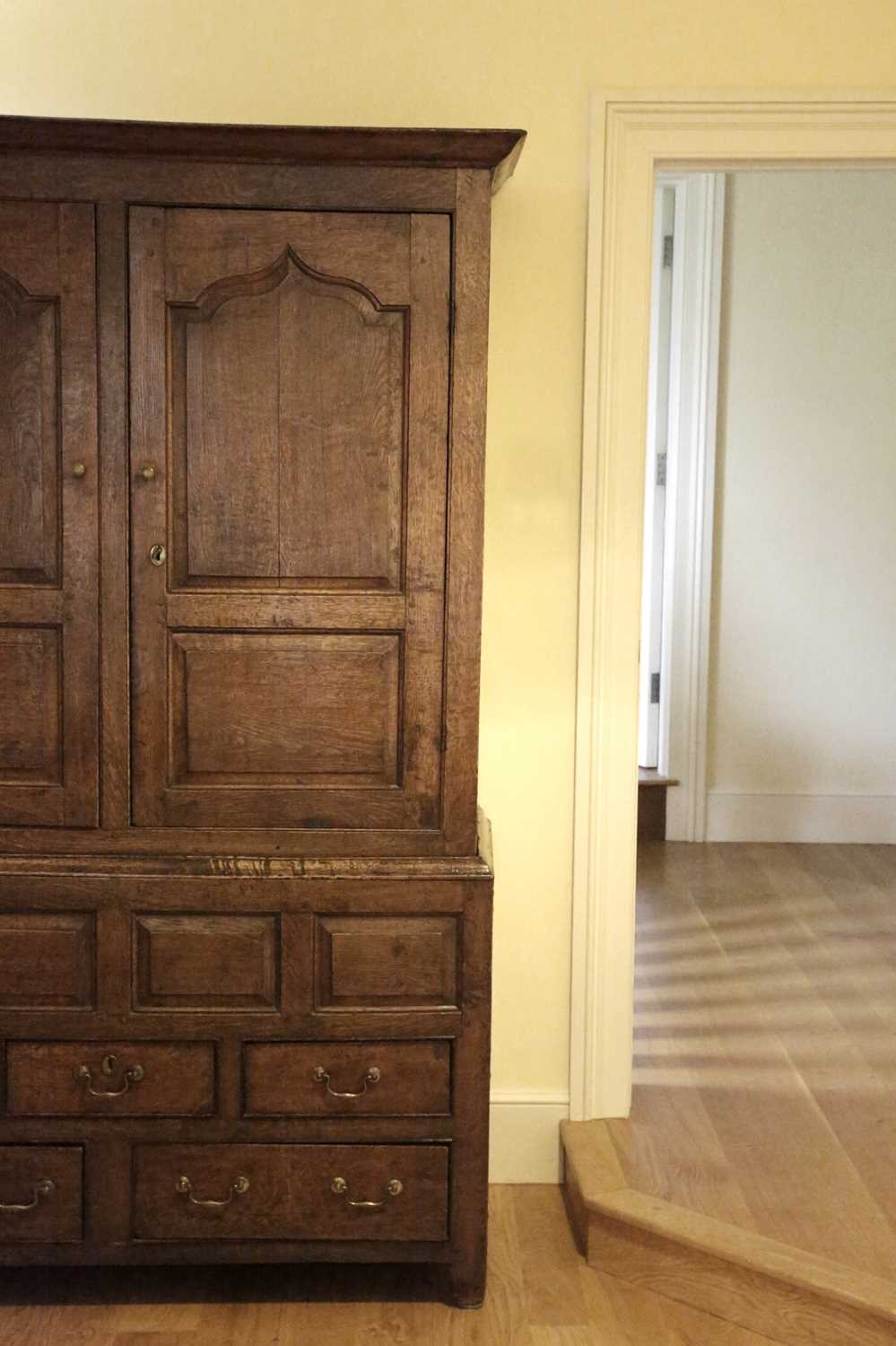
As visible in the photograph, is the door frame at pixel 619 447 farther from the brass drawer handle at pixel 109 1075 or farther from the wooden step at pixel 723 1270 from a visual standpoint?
the brass drawer handle at pixel 109 1075

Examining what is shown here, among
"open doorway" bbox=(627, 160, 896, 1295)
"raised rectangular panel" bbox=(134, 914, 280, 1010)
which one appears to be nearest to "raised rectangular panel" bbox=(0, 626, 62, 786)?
"raised rectangular panel" bbox=(134, 914, 280, 1010)

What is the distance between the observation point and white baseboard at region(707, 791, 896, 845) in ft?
17.7

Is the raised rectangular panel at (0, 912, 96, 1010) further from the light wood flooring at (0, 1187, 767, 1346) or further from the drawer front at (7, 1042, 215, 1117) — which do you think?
the light wood flooring at (0, 1187, 767, 1346)

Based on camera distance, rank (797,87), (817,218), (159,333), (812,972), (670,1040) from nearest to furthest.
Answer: (159,333), (797,87), (670,1040), (812,972), (817,218)

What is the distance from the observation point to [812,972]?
3.99 m

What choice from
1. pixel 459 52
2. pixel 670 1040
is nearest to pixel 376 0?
pixel 459 52

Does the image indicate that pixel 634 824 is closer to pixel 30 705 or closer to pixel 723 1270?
pixel 723 1270

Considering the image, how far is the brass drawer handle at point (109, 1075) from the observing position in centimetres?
257

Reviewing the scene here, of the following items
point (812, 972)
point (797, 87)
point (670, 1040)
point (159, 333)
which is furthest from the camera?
point (812, 972)

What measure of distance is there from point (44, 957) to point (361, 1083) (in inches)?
23.5

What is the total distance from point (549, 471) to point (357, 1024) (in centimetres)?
115

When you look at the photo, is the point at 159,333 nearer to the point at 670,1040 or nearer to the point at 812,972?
the point at 670,1040

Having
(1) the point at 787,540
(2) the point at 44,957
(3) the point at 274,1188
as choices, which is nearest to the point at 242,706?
(2) the point at 44,957

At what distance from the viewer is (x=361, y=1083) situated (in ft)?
8.49
